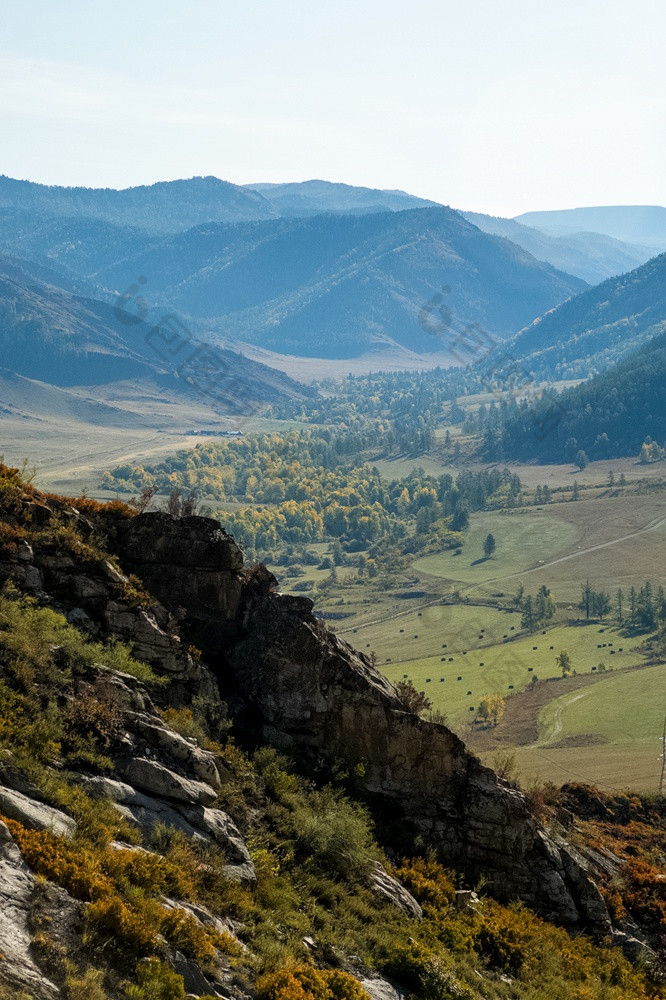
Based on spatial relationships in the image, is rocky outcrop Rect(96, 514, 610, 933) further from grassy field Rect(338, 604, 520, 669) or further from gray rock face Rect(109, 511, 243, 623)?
grassy field Rect(338, 604, 520, 669)

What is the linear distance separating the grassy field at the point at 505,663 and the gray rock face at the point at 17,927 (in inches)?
4089

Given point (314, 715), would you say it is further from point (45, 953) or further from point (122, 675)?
point (45, 953)

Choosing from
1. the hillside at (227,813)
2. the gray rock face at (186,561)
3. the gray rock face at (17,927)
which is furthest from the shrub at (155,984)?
the gray rock face at (186,561)

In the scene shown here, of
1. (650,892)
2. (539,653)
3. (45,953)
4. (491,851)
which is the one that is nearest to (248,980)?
(45,953)

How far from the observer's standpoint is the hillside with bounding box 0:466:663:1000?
15.1 meters

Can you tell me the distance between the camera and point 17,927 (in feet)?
44.6

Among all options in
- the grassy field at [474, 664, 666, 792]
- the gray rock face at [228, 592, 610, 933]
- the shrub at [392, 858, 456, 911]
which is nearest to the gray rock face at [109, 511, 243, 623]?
the gray rock face at [228, 592, 610, 933]

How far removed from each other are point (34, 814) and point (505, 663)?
133599 mm

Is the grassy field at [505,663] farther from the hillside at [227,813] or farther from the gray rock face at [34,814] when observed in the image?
the gray rock face at [34,814]

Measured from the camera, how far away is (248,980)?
15.8 m

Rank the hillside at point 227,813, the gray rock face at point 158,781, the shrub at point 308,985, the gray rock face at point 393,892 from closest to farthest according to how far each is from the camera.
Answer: the hillside at point 227,813
the shrub at point 308,985
the gray rock face at point 158,781
the gray rock face at point 393,892

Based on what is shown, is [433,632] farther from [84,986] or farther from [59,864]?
[84,986]

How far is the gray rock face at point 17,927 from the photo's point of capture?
12.8m

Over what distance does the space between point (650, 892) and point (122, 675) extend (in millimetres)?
17637
